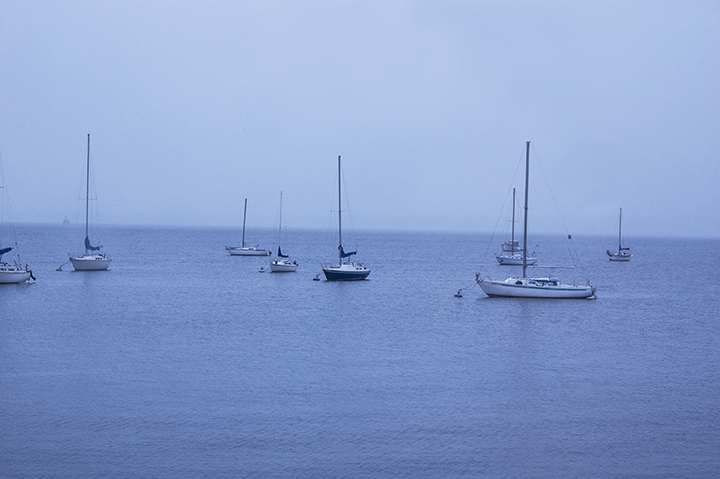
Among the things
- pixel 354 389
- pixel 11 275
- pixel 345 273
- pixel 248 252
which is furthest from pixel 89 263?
pixel 354 389

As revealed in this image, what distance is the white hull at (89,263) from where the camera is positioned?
8106 centimetres

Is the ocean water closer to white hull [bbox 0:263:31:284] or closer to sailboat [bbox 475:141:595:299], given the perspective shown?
sailboat [bbox 475:141:595:299]

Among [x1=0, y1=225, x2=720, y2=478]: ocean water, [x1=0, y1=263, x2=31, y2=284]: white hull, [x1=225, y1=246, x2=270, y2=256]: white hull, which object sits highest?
[x1=225, y1=246, x2=270, y2=256]: white hull

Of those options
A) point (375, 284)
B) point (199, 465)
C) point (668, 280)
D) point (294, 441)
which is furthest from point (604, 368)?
point (668, 280)

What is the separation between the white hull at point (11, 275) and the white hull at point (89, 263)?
14.6 m

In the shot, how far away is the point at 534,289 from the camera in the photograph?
193 ft

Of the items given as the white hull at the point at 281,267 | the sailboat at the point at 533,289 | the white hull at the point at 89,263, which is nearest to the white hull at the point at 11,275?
the white hull at the point at 89,263

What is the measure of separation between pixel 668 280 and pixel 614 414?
68608 mm

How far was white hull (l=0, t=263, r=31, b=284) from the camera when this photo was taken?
212ft

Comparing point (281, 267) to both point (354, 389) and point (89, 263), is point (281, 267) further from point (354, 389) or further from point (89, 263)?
point (354, 389)

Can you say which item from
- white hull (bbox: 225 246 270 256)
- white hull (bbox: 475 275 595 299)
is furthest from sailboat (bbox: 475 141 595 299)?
white hull (bbox: 225 246 270 256)

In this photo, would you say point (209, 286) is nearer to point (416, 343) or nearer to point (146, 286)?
point (146, 286)

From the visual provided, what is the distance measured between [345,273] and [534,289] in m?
21.5

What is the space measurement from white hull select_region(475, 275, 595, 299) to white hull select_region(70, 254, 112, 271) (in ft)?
147
